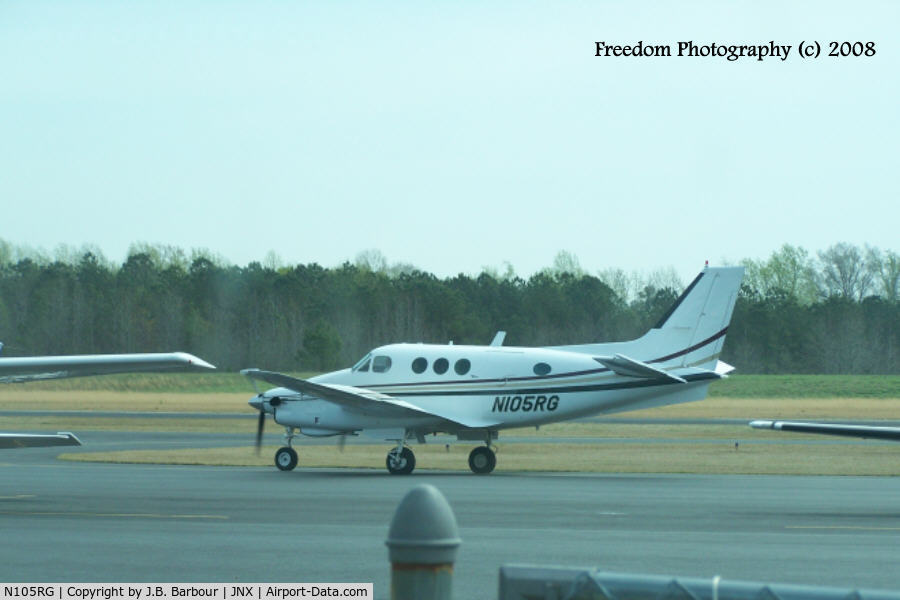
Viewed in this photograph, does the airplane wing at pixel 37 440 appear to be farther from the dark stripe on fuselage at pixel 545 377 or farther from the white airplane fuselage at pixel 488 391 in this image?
the dark stripe on fuselage at pixel 545 377

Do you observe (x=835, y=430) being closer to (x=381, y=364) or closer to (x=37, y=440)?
(x=37, y=440)

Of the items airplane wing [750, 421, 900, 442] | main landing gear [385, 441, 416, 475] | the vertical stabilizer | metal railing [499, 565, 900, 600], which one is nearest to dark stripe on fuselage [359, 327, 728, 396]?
the vertical stabilizer

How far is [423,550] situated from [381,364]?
22.4 m

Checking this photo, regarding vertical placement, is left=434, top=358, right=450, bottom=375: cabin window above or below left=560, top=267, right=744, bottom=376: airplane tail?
below

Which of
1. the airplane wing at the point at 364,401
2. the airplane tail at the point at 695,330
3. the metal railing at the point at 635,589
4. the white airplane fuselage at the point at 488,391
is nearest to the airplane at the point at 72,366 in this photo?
the airplane wing at the point at 364,401

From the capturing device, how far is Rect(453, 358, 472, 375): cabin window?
88.4 ft

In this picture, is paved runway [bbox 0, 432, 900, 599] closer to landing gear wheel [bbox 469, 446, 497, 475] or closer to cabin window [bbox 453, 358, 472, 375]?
landing gear wheel [bbox 469, 446, 497, 475]

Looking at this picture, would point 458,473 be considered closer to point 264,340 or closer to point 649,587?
point 649,587

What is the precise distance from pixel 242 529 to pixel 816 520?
7.38 m

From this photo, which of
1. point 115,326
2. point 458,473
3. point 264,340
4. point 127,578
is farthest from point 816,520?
point 115,326

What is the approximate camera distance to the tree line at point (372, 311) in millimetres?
68812

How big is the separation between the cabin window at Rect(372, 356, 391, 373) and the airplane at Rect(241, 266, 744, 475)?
0.07 feet

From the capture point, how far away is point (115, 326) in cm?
7362

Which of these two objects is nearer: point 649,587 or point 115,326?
point 649,587
